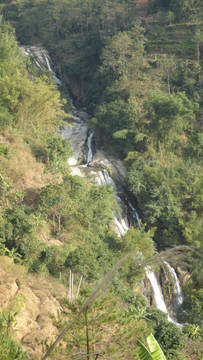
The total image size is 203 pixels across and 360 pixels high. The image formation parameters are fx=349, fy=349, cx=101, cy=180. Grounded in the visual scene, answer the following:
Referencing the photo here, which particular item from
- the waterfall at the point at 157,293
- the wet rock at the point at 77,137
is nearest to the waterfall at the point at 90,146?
the wet rock at the point at 77,137

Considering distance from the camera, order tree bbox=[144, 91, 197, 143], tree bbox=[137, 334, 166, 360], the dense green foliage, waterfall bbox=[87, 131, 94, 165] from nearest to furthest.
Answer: tree bbox=[137, 334, 166, 360]
the dense green foliage
tree bbox=[144, 91, 197, 143]
waterfall bbox=[87, 131, 94, 165]

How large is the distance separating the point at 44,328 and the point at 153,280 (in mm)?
7000

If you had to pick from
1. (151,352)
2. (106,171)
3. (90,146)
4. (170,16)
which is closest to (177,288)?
(106,171)

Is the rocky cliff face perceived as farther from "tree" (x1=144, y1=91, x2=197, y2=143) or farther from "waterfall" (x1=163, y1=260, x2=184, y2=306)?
"tree" (x1=144, y1=91, x2=197, y2=143)

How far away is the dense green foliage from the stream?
55 centimetres

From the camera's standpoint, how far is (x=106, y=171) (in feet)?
58.2

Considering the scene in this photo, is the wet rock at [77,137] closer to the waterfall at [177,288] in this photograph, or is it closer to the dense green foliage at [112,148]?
the dense green foliage at [112,148]

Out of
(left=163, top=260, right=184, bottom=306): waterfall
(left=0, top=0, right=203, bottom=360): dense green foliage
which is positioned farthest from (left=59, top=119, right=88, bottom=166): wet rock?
(left=163, top=260, right=184, bottom=306): waterfall

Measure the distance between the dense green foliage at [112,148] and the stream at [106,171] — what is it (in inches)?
21.8

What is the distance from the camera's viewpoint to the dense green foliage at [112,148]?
1019 cm

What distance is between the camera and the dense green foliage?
10188 mm

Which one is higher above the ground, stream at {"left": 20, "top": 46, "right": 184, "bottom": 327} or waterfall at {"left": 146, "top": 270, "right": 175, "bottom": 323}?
stream at {"left": 20, "top": 46, "right": 184, "bottom": 327}

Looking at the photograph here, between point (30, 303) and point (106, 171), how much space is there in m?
10.4

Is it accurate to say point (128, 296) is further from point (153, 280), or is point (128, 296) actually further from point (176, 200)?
point (176, 200)
